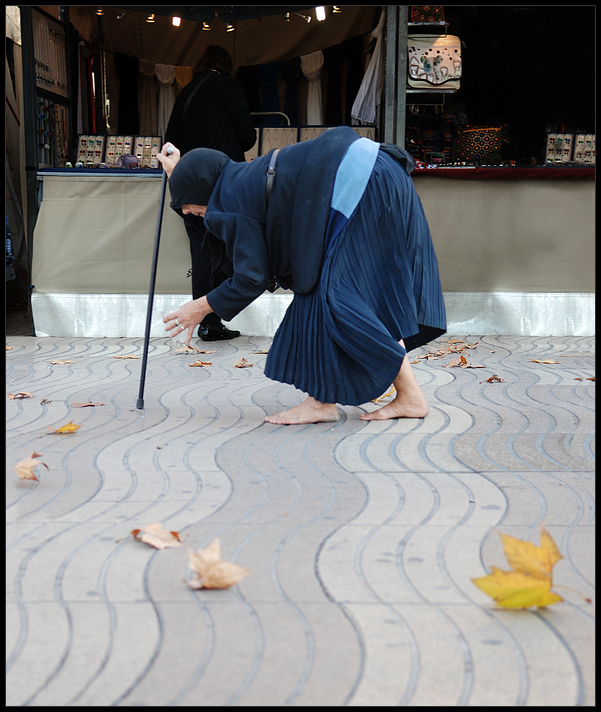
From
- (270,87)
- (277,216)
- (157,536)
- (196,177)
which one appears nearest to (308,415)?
(277,216)

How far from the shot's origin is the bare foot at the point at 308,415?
345 cm

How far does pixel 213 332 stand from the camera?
604 cm

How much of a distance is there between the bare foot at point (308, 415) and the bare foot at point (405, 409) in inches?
7.4

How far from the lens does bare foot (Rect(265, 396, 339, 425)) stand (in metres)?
3.45

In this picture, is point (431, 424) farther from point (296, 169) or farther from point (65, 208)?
point (65, 208)

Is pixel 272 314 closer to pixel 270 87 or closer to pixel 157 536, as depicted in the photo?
pixel 270 87

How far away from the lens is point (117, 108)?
8.38m

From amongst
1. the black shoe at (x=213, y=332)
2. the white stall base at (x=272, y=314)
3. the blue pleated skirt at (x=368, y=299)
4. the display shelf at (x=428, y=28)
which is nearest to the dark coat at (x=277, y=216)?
the blue pleated skirt at (x=368, y=299)

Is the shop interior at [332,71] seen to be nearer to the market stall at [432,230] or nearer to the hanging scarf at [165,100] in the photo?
the hanging scarf at [165,100]

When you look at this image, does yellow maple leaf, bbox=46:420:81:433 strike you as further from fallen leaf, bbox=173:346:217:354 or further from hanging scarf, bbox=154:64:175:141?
hanging scarf, bbox=154:64:175:141

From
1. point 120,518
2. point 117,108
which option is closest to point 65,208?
point 117,108

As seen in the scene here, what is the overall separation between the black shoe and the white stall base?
0.22 metres

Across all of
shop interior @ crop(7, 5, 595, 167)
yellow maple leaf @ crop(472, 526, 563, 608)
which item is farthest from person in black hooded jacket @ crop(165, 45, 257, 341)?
yellow maple leaf @ crop(472, 526, 563, 608)

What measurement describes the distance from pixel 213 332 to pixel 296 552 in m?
4.13
